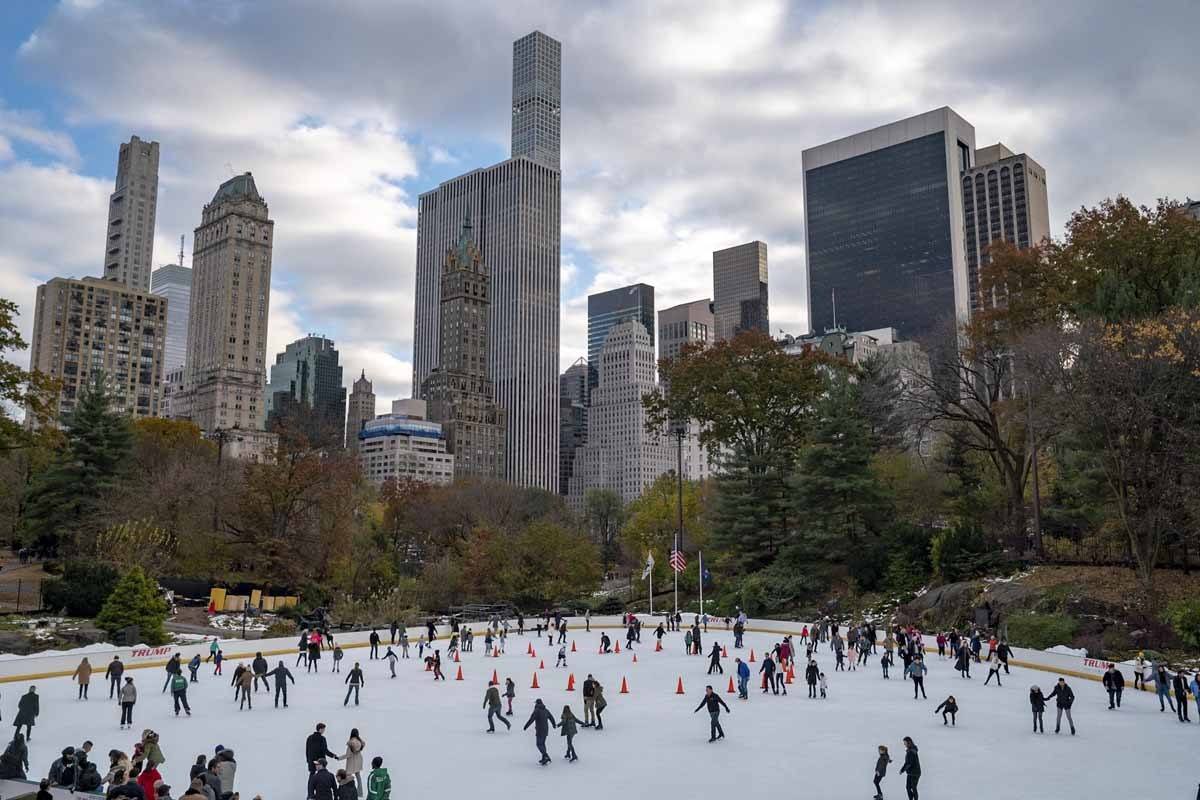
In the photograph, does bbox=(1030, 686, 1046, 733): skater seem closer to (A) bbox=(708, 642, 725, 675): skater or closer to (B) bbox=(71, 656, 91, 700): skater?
(A) bbox=(708, 642, 725, 675): skater

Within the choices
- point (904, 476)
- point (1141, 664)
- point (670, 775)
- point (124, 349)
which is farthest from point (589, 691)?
point (124, 349)

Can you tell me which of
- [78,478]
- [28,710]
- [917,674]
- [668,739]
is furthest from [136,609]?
[917,674]

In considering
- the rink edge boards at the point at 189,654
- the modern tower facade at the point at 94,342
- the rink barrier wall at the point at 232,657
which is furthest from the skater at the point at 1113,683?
the modern tower facade at the point at 94,342

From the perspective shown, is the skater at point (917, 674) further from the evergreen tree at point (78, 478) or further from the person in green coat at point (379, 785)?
the evergreen tree at point (78, 478)

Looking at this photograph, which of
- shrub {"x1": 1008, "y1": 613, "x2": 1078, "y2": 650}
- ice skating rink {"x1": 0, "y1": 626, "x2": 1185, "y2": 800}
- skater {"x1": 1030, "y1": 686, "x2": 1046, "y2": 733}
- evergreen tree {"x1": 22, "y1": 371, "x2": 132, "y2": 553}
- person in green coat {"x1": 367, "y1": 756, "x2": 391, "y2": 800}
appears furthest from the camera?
evergreen tree {"x1": 22, "y1": 371, "x2": 132, "y2": 553}

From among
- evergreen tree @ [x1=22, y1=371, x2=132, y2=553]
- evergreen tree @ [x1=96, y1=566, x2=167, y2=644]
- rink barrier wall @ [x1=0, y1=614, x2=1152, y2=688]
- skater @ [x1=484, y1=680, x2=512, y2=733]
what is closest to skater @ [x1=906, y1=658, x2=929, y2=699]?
rink barrier wall @ [x1=0, y1=614, x2=1152, y2=688]

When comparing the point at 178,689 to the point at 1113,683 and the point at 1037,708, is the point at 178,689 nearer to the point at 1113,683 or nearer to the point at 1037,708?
the point at 1037,708

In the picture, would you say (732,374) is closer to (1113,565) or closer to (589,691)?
(1113,565)
